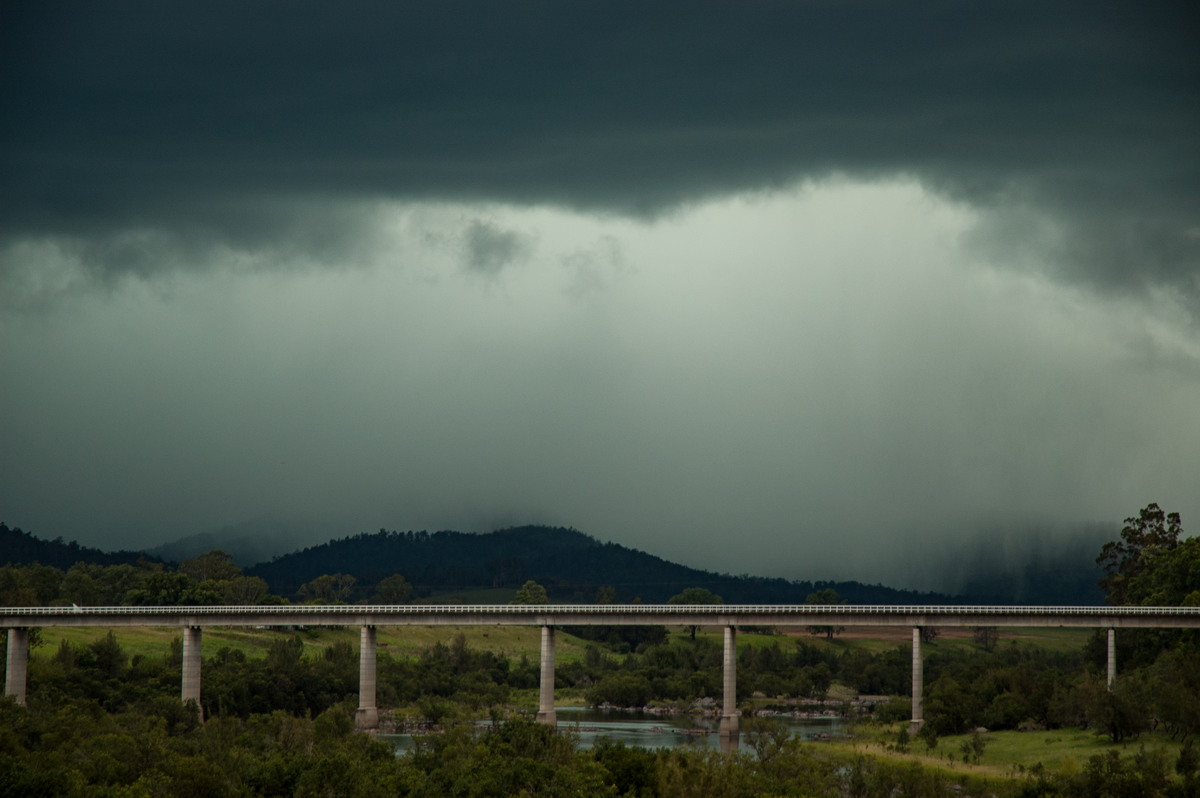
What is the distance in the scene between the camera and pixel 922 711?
6353 inches

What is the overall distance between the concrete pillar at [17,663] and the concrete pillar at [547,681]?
192 feet

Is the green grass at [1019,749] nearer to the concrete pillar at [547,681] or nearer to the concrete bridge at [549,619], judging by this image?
the concrete bridge at [549,619]

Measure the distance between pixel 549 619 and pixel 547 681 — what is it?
28.2ft

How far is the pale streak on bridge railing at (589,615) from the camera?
539 ft

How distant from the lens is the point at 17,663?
161 meters

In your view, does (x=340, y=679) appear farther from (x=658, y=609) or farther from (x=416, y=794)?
(x=416, y=794)

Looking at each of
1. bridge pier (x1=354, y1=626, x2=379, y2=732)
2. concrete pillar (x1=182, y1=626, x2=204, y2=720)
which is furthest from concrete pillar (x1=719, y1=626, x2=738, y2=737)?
concrete pillar (x1=182, y1=626, x2=204, y2=720)

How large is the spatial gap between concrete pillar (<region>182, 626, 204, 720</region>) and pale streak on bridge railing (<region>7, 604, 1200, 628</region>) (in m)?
1.38

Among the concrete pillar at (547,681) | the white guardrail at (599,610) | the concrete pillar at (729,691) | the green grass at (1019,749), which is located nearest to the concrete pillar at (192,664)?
the white guardrail at (599,610)

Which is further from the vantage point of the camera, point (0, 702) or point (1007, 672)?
point (1007, 672)

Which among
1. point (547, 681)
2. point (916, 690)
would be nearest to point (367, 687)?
point (547, 681)

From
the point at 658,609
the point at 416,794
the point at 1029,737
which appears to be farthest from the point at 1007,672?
the point at 416,794

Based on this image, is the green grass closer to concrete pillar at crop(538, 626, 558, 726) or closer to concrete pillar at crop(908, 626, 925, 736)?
concrete pillar at crop(908, 626, 925, 736)

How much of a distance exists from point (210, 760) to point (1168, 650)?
371 feet
